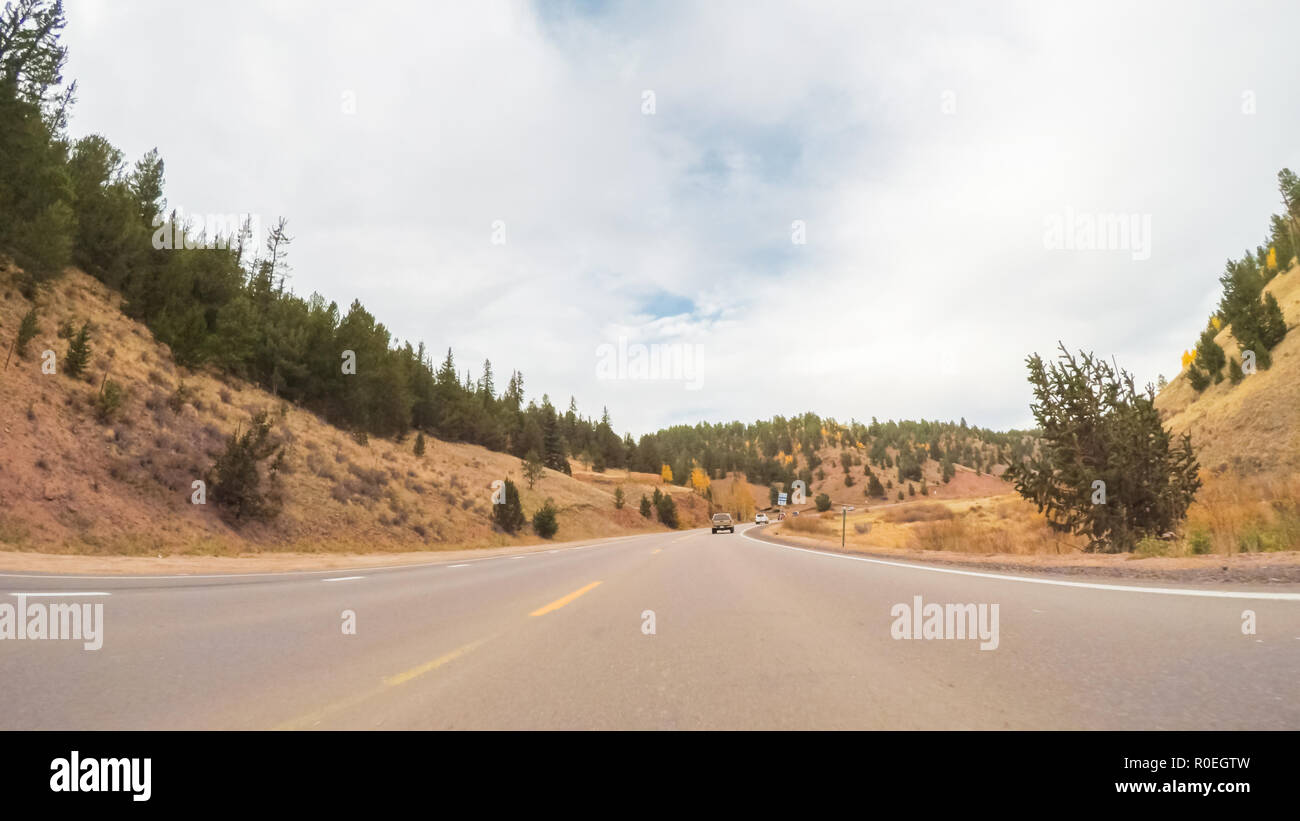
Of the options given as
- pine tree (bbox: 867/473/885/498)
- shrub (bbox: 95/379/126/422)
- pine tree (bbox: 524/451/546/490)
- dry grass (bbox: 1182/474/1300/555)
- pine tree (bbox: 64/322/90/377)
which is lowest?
pine tree (bbox: 867/473/885/498)

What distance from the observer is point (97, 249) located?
36.2 meters

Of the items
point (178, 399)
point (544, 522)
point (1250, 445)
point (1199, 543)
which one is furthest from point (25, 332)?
point (1250, 445)

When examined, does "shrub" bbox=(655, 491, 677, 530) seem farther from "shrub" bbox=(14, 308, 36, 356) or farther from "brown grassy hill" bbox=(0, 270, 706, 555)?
"shrub" bbox=(14, 308, 36, 356)

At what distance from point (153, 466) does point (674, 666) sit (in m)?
27.9

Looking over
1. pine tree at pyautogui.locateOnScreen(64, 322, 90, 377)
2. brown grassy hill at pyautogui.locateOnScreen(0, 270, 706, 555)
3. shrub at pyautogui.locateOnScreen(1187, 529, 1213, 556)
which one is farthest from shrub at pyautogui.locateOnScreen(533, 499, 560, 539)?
shrub at pyautogui.locateOnScreen(1187, 529, 1213, 556)

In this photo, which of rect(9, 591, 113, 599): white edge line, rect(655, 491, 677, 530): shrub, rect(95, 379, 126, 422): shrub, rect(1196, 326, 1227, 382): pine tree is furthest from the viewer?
rect(655, 491, 677, 530): shrub

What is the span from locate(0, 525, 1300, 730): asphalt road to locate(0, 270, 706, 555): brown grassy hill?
51.1 feet

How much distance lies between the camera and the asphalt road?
3277mm

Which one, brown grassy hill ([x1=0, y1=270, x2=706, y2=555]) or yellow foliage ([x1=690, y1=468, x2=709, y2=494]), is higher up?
brown grassy hill ([x1=0, y1=270, x2=706, y2=555])

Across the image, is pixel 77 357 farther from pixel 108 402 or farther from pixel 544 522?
pixel 544 522
